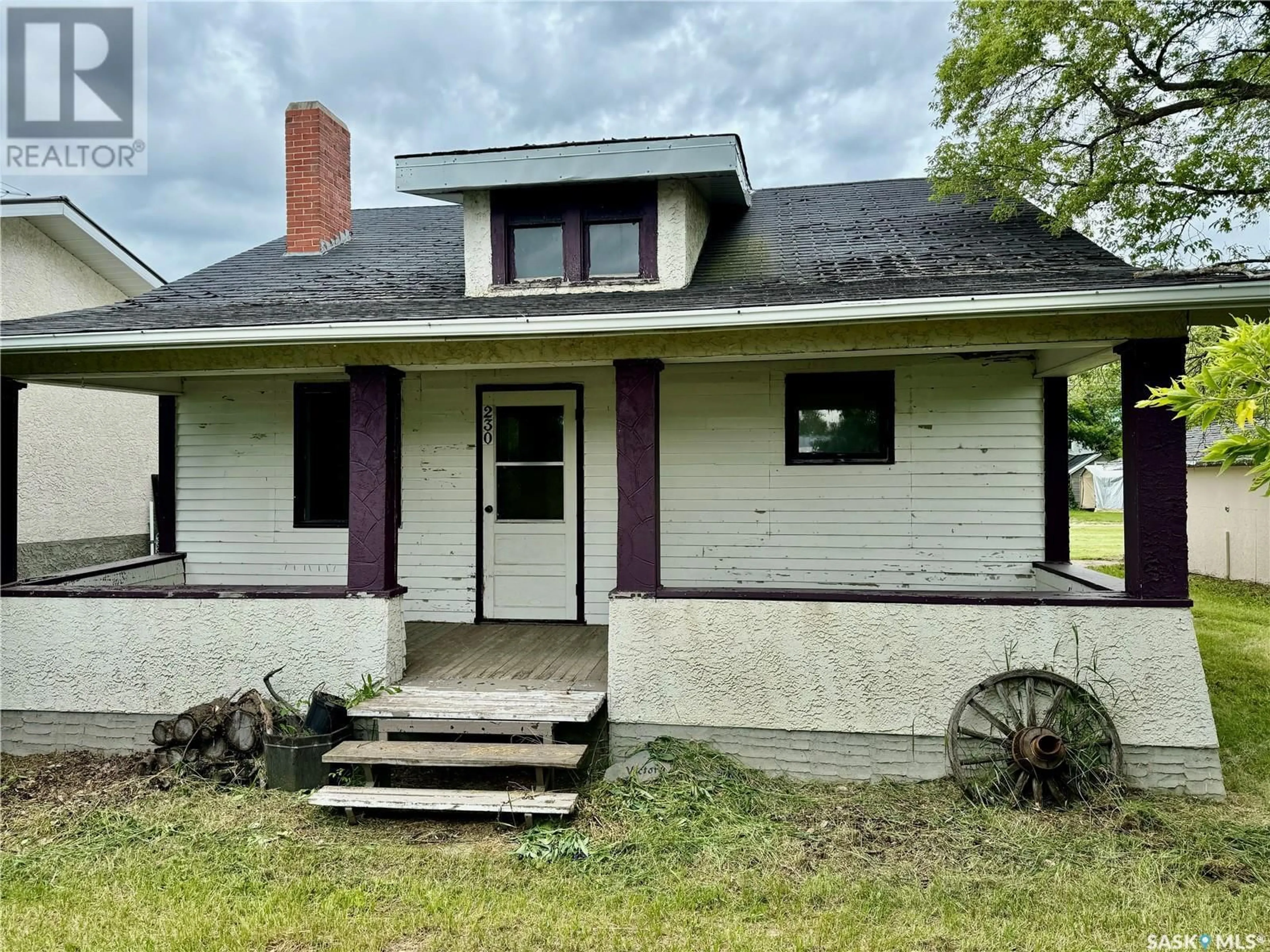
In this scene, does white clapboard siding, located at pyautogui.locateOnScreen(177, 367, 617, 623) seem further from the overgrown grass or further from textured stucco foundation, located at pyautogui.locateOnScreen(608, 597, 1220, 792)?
the overgrown grass

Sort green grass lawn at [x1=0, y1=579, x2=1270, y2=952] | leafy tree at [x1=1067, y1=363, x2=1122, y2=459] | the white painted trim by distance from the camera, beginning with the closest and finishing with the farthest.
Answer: green grass lawn at [x1=0, y1=579, x2=1270, y2=952] → the white painted trim → leafy tree at [x1=1067, y1=363, x2=1122, y2=459]

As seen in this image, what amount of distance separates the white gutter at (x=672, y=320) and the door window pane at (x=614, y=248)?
6.54ft

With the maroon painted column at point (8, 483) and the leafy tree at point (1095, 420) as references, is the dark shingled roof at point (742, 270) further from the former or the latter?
the leafy tree at point (1095, 420)

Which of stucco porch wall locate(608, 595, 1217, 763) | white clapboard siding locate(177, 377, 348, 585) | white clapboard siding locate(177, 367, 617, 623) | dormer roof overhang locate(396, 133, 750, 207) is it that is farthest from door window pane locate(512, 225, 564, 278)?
stucco porch wall locate(608, 595, 1217, 763)

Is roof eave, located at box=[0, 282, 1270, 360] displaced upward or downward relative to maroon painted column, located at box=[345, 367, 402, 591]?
upward

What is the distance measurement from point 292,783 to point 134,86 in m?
6.75

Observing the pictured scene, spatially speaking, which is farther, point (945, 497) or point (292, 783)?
point (945, 497)

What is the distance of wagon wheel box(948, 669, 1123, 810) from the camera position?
4.31 metres

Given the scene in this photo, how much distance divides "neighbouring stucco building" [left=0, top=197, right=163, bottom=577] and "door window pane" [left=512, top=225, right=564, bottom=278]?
603cm

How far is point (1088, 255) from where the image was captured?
19.0 ft

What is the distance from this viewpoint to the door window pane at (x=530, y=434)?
6.91 meters

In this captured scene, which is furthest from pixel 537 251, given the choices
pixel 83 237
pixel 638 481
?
pixel 83 237

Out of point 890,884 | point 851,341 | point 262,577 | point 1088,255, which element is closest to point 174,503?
point 262,577

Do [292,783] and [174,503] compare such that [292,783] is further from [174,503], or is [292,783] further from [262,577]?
[174,503]
